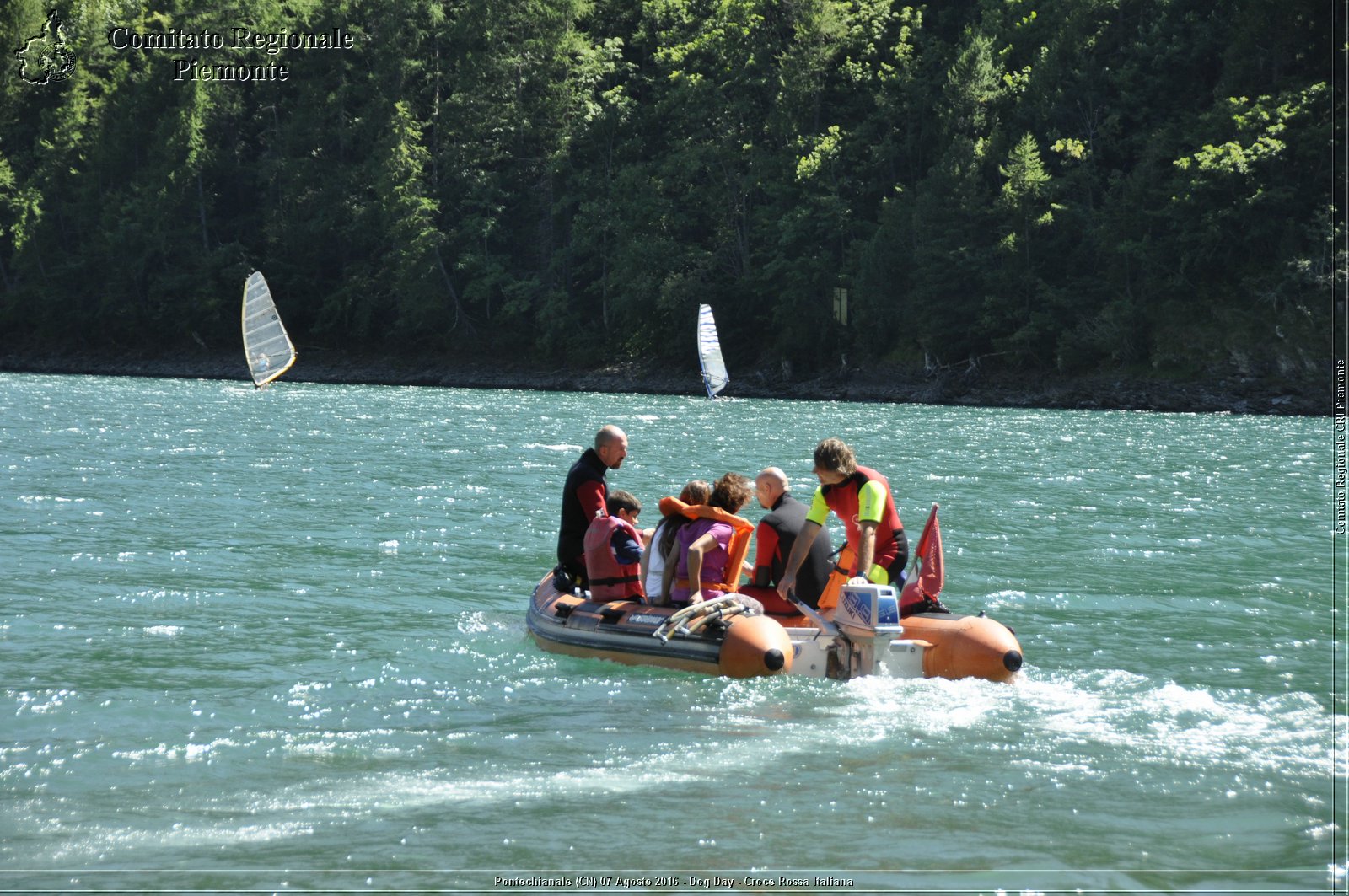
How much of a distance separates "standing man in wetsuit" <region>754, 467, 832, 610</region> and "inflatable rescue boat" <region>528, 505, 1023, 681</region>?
0.35ft

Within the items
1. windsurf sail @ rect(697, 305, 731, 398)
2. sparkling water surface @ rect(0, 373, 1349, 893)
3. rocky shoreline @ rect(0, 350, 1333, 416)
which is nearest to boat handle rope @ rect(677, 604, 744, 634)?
sparkling water surface @ rect(0, 373, 1349, 893)

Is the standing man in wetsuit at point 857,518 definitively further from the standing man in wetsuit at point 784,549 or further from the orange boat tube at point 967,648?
the orange boat tube at point 967,648

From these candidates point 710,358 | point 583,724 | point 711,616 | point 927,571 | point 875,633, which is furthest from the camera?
point 710,358

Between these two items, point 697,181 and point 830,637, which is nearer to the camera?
point 830,637

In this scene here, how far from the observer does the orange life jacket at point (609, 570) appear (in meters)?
10.4

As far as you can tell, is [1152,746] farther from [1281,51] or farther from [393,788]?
[1281,51]

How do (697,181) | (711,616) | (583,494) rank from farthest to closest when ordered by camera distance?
(697,181)
(583,494)
(711,616)

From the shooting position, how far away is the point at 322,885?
236 inches

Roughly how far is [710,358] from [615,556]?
4041 cm

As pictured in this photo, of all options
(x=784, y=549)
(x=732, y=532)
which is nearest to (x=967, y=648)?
(x=784, y=549)

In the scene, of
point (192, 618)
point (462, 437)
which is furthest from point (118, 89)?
point (192, 618)

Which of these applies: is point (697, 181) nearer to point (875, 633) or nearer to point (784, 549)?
point (784, 549)

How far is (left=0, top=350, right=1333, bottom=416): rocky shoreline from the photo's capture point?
4400 centimetres

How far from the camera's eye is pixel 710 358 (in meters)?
50.6
